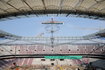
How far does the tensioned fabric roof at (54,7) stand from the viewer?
12211 mm

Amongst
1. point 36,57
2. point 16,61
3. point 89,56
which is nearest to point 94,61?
point 89,56

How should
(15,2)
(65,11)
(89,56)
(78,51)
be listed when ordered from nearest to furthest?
(15,2), (65,11), (89,56), (78,51)

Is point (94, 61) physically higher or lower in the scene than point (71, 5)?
lower

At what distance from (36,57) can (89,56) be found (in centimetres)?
1657

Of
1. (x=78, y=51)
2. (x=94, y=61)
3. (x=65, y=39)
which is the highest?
(x=65, y=39)

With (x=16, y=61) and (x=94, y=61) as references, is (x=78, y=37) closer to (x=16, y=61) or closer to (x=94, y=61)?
(x=94, y=61)

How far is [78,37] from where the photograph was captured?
49.7 m

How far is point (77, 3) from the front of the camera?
12.7m

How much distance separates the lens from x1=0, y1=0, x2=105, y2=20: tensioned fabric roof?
1221cm

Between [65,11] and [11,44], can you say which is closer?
[65,11]

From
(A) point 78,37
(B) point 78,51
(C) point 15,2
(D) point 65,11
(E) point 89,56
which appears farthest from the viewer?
(A) point 78,37

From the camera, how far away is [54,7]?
45.7 ft

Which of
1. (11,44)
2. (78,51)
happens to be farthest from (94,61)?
(11,44)

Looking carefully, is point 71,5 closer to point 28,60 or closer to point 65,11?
point 65,11
